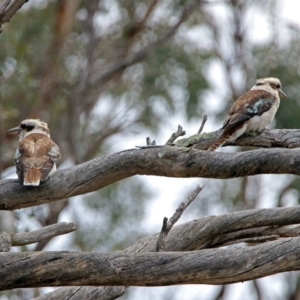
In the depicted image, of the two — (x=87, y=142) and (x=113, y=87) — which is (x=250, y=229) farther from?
(x=113, y=87)

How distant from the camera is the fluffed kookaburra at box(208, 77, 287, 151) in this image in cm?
606

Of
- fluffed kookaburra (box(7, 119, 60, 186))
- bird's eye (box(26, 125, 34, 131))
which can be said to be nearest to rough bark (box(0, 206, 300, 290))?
fluffed kookaburra (box(7, 119, 60, 186))

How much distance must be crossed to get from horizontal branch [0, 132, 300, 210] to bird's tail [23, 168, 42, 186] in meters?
0.15

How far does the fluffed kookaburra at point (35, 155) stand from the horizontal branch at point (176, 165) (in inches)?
8.5

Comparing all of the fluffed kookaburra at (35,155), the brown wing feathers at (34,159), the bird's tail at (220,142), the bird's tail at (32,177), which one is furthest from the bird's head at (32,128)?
the bird's tail at (32,177)

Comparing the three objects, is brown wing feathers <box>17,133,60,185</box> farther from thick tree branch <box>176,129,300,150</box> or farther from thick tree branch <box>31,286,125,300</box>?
thick tree branch <box>176,129,300,150</box>

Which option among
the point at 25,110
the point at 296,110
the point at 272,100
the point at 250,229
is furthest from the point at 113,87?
the point at 250,229

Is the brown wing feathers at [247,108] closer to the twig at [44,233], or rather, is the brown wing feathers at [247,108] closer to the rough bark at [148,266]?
the twig at [44,233]

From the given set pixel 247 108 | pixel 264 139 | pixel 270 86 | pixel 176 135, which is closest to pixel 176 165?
pixel 176 135

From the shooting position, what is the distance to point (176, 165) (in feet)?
14.1

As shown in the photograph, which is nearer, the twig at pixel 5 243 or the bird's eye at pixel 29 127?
the twig at pixel 5 243

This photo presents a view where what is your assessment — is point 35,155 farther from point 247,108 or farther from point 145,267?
point 247,108

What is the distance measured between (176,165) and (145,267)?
1.90 feet

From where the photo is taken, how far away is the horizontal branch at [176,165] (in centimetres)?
425
